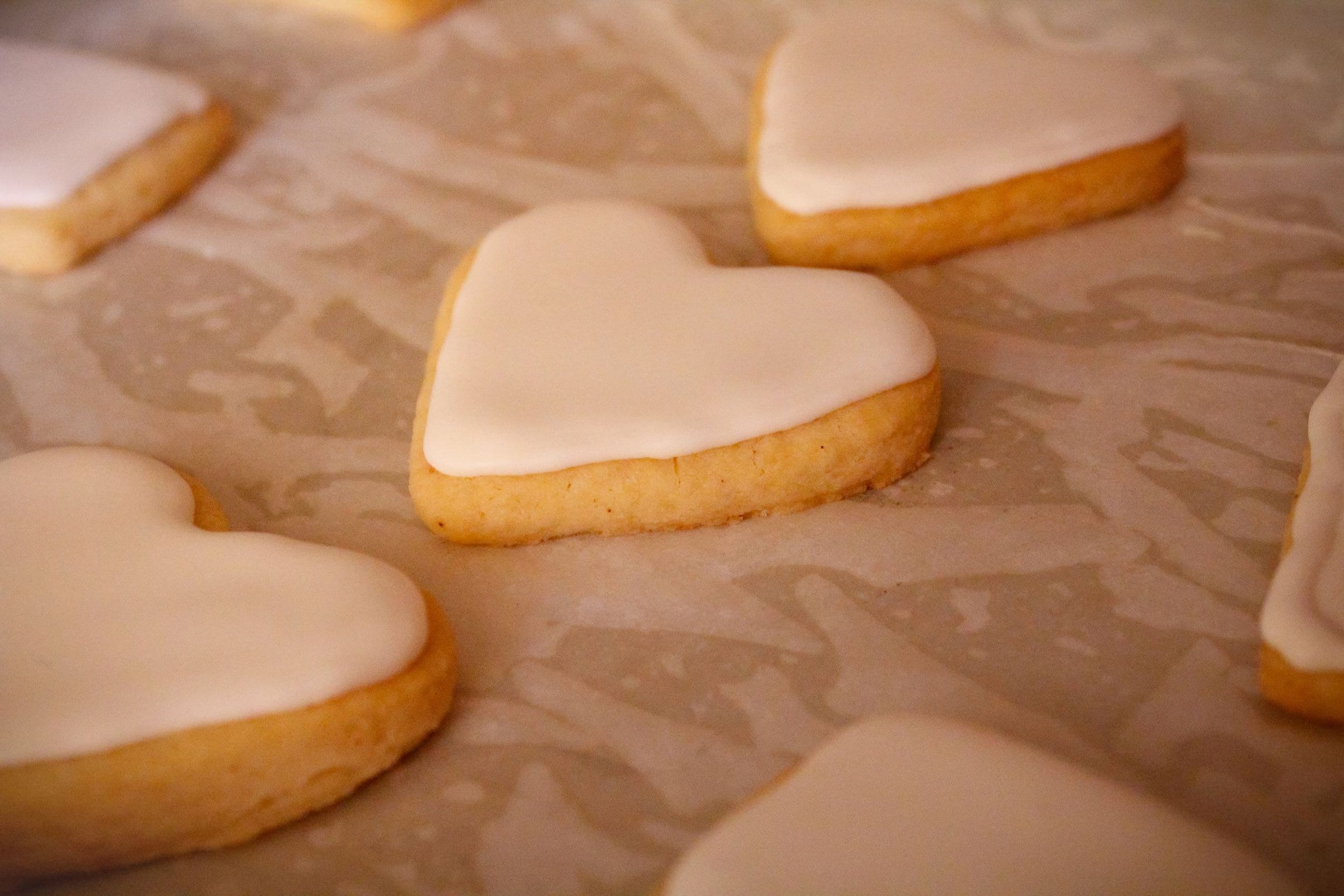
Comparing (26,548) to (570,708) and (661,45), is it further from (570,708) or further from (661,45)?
(661,45)

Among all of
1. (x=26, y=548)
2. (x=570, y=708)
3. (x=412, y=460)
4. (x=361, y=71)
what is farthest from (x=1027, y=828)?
(x=361, y=71)

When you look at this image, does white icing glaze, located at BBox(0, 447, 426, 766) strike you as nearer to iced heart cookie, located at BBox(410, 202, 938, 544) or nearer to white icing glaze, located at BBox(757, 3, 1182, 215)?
iced heart cookie, located at BBox(410, 202, 938, 544)

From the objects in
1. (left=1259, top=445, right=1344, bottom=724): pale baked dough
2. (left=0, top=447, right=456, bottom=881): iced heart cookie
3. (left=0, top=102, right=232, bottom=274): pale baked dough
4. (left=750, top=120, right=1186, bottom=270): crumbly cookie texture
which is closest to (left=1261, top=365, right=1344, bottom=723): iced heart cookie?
(left=1259, top=445, right=1344, bottom=724): pale baked dough

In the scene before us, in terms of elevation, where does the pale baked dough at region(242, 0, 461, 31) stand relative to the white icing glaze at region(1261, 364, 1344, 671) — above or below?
above

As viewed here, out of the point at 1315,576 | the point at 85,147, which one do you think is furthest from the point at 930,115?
the point at 85,147

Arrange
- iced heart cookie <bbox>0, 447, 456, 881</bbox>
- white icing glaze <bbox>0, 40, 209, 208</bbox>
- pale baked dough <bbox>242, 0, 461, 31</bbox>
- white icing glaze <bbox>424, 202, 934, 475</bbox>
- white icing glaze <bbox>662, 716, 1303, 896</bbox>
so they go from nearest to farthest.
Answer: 1. white icing glaze <bbox>662, 716, 1303, 896</bbox>
2. iced heart cookie <bbox>0, 447, 456, 881</bbox>
3. white icing glaze <bbox>424, 202, 934, 475</bbox>
4. white icing glaze <bbox>0, 40, 209, 208</bbox>
5. pale baked dough <bbox>242, 0, 461, 31</bbox>
